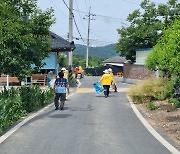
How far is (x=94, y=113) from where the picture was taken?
50.9 ft

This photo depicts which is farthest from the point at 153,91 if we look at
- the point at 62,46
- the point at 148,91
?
the point at 62,46

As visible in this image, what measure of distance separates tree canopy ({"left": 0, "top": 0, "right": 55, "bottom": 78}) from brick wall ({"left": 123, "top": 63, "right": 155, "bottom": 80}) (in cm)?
2525

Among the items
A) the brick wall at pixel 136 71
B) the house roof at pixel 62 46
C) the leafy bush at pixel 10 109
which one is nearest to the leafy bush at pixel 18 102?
the leafy bush at pixel 10 109

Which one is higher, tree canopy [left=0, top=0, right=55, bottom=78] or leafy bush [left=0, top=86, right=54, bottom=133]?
tree canopy [left=0, top=0, right=55, bottom=78]

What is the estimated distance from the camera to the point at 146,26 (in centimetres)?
4228

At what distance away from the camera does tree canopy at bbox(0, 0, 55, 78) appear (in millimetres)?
13195

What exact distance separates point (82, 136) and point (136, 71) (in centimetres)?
3346

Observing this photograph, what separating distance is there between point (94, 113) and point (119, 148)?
22.4 feet

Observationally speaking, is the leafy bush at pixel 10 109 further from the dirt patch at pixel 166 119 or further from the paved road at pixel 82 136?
the dirt patch at pixel 166 119

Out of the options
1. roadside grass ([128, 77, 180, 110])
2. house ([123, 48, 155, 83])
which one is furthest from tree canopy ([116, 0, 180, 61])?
roadside grass ([128, 77, 180, 110])

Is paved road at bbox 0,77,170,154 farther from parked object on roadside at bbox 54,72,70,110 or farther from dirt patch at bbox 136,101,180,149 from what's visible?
parked object on roadside at bbox 54,72,70,110

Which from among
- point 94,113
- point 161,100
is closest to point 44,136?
point 94,113

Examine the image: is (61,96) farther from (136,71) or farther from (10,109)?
(136,71)

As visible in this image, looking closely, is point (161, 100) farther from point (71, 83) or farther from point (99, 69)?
point (99, 69)
